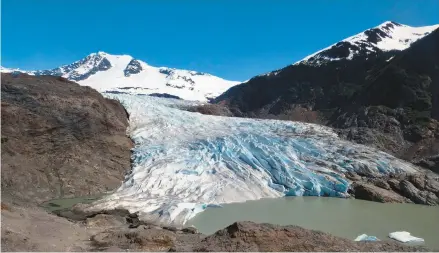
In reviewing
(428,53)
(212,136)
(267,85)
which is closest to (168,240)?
(212,136)

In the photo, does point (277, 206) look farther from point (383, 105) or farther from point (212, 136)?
point (383, 105)

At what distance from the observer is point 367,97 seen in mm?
39344

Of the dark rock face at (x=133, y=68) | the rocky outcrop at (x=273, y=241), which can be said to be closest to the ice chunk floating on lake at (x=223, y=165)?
the rocky outcrop at (x=273, y=241)

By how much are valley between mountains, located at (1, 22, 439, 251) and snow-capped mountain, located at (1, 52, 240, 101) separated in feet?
303

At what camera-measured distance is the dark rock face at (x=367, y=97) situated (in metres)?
29.6

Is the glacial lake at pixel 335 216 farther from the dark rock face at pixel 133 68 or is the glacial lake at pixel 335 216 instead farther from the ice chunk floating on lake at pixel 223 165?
the dark rock face at pixel 133 68

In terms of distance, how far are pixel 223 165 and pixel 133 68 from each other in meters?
145

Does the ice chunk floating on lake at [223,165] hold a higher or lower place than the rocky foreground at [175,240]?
higher

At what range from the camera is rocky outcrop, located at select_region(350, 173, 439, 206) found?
58.8 feet

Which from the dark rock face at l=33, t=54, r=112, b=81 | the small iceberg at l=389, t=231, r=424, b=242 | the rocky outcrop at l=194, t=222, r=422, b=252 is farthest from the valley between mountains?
the dark rock face at l=33, t=54, r=112, b=81

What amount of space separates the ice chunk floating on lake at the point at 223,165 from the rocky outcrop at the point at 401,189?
0.83 metres

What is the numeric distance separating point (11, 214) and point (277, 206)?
32.2 feet

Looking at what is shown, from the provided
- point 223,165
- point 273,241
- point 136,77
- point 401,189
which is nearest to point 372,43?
point 401,189

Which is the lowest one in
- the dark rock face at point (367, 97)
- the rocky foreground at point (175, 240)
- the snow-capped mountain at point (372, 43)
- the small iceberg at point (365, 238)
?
the small iceberg at point (365, 238)
